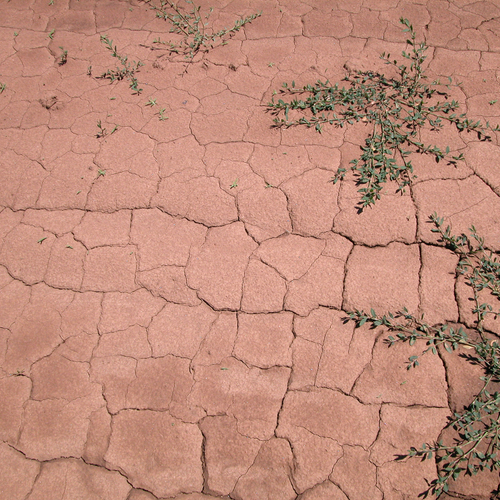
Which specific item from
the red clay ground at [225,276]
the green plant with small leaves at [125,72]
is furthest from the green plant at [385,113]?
the green plant with small leaves at [125,72]

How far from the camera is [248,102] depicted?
10.3 ft

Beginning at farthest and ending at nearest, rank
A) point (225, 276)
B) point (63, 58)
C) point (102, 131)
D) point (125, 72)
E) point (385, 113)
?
point (63, 58), point (125, 72), point (102, 131), point (385, 113), point (225, 276)

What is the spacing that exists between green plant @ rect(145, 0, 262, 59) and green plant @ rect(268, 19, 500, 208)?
889mm

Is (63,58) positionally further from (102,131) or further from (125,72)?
(102,131)

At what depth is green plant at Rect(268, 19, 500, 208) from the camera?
2.68 m

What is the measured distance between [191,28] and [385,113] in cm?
189

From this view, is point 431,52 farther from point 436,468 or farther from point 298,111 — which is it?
point 436,468

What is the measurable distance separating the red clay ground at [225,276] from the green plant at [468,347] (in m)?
0.05

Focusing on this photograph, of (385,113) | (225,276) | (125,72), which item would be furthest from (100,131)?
(385,113)

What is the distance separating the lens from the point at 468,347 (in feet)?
7.05

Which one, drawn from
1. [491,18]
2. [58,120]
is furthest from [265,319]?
[491,18]

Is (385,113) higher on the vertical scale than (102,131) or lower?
higher

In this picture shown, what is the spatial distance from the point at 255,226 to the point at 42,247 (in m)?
1.35

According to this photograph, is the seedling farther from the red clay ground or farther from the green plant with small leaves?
the green plant with small leaves
